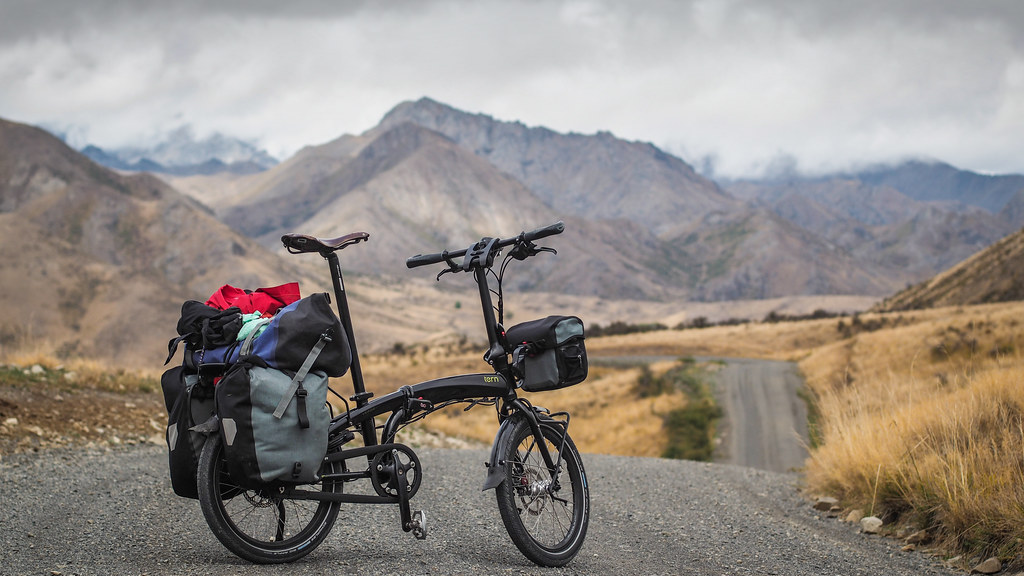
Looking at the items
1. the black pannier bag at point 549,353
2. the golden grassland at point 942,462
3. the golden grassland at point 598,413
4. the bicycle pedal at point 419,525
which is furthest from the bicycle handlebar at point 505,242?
the golden grassland at point 598,413

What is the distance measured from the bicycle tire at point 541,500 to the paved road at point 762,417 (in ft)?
49.7

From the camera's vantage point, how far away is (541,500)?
5430 mm

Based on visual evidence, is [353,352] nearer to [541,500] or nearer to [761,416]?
[541,500]

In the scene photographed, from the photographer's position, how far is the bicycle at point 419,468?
4.91m

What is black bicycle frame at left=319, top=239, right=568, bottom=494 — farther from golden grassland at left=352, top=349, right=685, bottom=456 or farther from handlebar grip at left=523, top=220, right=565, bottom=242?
golden grassland at left=352, top=349, right=685, bottom=456

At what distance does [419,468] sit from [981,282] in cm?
7091

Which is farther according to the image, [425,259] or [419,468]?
[425,259]

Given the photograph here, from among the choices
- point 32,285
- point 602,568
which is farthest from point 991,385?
point 32,285

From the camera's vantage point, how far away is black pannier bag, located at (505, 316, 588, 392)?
5195 mm

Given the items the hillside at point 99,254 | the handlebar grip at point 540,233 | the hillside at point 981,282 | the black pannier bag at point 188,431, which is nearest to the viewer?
the black pannier bag at point 188,431

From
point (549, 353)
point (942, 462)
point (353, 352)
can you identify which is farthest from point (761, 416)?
point (353, 352)

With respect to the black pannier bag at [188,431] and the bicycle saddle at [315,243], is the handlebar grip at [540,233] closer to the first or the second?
the bicycle saddle at [315,243]

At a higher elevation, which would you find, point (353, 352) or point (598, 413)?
point (353, 352)

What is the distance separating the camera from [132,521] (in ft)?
20.2
